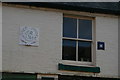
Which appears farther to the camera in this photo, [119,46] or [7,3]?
[119,46]

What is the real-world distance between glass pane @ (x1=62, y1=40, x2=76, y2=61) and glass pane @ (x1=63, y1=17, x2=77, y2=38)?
0.80 ft

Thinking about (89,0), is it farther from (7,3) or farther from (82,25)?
(7,3)

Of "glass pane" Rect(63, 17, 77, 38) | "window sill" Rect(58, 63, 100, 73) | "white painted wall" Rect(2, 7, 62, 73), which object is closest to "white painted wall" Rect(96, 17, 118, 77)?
"window sill" Rect(58, 63, 100, 73)

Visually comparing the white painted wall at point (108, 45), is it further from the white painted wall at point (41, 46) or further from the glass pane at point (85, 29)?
the glass pane at point (85, 29)

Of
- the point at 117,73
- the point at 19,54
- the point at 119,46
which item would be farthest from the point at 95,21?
the point at 19,54

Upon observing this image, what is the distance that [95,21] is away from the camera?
11969 mm

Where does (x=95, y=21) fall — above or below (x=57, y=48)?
above

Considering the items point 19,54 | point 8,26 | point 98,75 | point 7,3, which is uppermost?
point 7,3

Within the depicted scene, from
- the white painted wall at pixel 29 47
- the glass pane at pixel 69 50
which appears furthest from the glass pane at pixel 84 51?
the white painted wall at pixel 29 47

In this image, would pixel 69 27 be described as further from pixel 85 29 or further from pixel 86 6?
pixel 86 6

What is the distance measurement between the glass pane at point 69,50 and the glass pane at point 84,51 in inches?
8.5

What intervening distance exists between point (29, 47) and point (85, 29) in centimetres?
222

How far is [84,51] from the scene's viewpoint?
11.8 metres

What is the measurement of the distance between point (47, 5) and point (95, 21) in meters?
1.85
